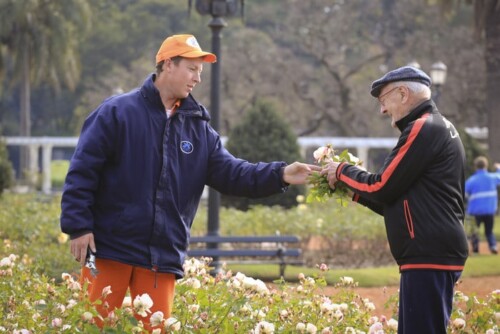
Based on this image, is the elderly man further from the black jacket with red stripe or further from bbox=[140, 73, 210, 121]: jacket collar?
bbox=[140, 73, 210, 121]: jacket collar

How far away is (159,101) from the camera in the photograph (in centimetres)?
530

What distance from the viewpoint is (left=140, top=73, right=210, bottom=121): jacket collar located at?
209 inches

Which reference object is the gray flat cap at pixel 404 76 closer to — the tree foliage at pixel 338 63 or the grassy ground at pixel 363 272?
the grassy ground at pixel 363 272

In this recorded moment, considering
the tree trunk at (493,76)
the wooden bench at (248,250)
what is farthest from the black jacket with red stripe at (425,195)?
the tree trunk at (493,76)

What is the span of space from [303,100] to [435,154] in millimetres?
38475

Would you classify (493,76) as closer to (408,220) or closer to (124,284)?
(408,220)

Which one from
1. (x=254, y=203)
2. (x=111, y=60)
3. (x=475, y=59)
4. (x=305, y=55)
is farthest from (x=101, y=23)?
(x=254, y=203)

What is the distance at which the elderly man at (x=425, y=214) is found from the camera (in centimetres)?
486

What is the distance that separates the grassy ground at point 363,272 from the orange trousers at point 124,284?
7.50 meters

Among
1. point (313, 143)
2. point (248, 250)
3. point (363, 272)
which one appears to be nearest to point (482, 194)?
point (363, 272)

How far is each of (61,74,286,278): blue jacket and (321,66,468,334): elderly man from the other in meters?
0.95

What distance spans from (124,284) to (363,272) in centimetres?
906

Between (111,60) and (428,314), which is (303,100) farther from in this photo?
(428,314)

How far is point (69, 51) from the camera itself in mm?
44656
